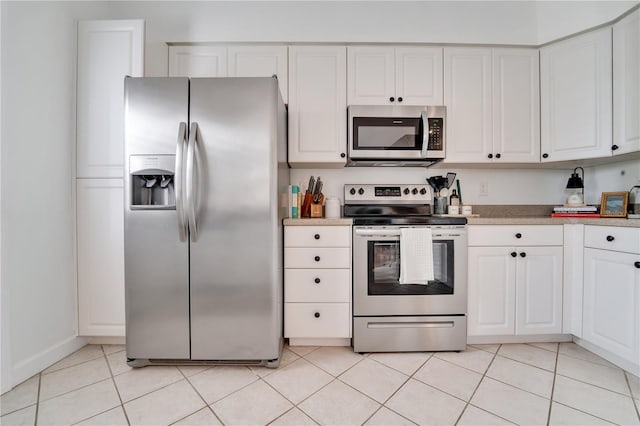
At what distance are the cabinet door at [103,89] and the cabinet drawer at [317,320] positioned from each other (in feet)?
4.89

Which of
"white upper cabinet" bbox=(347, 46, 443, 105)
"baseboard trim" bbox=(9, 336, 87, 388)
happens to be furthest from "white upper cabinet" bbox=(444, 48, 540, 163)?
"baseboard trim" bbox=(9, 336, 87, 388)

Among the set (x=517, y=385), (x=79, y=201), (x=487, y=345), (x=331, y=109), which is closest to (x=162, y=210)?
(x=79, y=201)

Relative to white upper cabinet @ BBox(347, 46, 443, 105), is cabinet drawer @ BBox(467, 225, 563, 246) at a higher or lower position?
lower

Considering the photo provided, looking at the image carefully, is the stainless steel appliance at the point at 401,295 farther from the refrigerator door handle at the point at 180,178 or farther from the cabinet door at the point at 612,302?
the refrigerator door handle at the point at 180,178

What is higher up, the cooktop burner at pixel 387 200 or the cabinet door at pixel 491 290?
the cooktop burner at pixel 387 200

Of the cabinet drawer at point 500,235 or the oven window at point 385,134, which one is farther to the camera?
the oven window at point 385,134

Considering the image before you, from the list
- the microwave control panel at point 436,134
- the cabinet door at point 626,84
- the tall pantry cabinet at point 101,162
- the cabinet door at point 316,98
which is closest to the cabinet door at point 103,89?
the tall pantry cabinet at point 101,162

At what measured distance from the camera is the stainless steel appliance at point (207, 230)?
146 cm

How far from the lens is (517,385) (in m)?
1.37

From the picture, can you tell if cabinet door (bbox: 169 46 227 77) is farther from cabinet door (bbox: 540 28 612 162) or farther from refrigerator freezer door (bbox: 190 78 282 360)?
cabinet door (bbox: 540 28 612 162)

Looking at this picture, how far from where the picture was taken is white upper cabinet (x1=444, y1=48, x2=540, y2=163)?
203cm

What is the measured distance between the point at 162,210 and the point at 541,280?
2.48 m

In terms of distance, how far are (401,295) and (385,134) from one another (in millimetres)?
1173

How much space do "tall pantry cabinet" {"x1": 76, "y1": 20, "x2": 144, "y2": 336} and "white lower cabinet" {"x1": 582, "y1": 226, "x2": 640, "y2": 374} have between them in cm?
308
